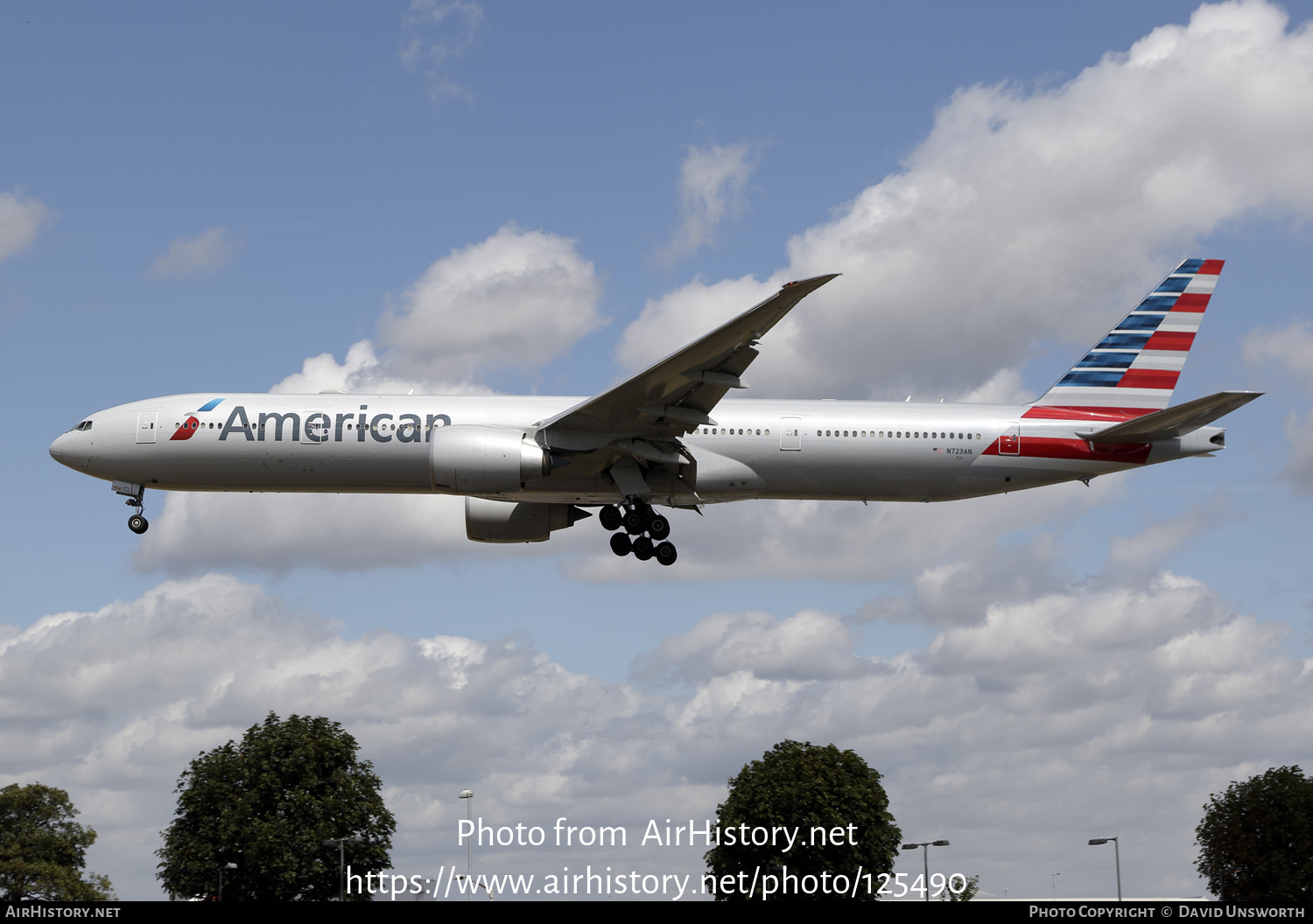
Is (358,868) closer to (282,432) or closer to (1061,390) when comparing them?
(282,432)

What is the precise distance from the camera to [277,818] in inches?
2233

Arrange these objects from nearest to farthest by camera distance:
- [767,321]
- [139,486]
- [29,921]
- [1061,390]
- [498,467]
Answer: [29,921] < [767,321] < [498,467] < [139,486] < [1061,390]

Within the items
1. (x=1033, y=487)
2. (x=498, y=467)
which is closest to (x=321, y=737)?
(x=498, y=467)

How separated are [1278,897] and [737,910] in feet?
154

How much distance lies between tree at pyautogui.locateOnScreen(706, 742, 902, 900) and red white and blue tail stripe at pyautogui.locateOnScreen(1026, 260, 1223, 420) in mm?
25787

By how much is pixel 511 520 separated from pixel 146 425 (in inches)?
383

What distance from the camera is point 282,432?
31.3m

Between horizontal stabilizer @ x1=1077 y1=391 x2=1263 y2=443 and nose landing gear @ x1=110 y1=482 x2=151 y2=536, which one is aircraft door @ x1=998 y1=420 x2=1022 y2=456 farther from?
nose landing gear @ x1=110 y1=482 x2=151 y2=536

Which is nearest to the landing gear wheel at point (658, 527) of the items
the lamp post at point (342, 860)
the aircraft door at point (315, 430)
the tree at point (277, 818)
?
the aircraft door at point (315, 430)

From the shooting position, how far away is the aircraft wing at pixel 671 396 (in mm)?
28438

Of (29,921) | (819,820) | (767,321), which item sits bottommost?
(29,921)

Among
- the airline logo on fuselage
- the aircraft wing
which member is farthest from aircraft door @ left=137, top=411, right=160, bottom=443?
the aircraft wing

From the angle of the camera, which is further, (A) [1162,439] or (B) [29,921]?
(A) [1162,439]

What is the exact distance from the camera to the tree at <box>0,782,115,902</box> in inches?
2313
